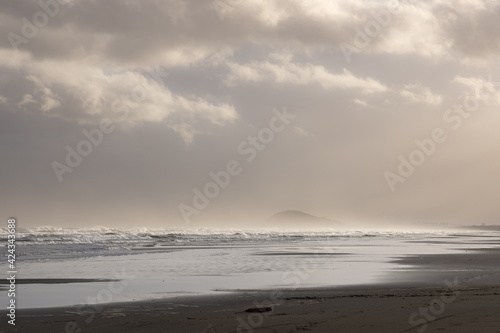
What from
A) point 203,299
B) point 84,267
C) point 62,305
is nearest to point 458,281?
point 203,299

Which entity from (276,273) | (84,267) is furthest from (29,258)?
(276,273)

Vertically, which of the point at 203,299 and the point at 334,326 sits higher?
the point at 203,299

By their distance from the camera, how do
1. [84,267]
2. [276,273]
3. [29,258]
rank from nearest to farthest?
[276,273], [84,267], [29,258]

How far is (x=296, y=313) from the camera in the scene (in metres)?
11.4

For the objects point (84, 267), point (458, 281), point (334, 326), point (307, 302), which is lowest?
point (334, 326)

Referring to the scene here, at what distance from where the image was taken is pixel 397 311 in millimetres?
11578

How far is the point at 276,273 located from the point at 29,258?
13.6m

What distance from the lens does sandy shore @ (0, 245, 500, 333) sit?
9.98 metres

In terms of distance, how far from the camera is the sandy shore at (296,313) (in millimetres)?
9977

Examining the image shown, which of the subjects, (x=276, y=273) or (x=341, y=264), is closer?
(x=276, y=273)

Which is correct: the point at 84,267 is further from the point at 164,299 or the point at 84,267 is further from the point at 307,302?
the point at 307,302

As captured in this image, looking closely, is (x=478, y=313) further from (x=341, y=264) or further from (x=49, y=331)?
(x=341, y=264)

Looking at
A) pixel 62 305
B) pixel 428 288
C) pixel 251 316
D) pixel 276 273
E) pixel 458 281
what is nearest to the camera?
pixel 251 316

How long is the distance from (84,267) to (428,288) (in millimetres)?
13653
